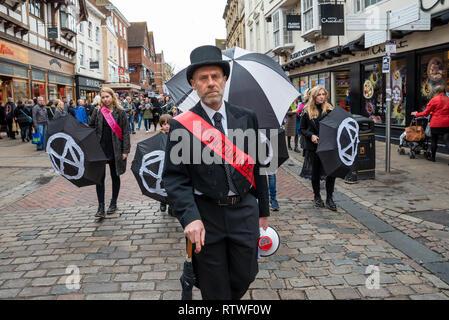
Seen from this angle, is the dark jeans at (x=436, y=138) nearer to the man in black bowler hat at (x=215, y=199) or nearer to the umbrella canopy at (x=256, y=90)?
the umbrella canopy at (x=256, y=90)

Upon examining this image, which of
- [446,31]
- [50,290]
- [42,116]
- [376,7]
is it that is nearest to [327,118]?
[50,290]

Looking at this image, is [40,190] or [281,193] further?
[40,190]

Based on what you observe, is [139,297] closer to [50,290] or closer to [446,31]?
[50,290]

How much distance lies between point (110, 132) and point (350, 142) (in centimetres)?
366

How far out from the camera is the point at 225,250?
235 cm

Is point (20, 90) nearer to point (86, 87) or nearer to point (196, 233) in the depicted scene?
point (86, 87)

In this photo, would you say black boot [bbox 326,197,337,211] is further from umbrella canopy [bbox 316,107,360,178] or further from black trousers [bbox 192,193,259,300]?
black trousers [bbox 192,193,259,300]

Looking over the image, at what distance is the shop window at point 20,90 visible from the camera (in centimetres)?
1914

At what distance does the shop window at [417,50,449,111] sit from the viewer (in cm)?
1062

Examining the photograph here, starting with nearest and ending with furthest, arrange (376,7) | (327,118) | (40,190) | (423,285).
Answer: (423,285) → (327,118) → (40,190) → (376,7)

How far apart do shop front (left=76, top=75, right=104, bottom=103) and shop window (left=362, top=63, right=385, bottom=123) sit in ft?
69.6

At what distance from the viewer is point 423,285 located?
3.50 metres

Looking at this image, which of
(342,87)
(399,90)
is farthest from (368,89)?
(342,87)
